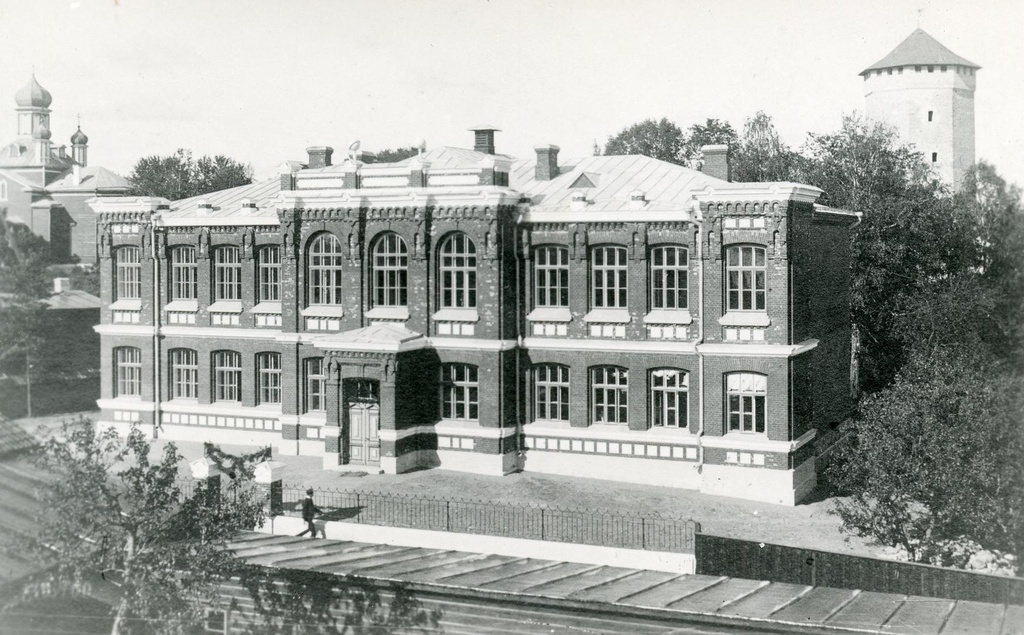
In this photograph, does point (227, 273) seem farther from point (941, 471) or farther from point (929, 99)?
point (929, 99)

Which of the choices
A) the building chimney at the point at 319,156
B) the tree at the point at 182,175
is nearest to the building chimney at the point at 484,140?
the building chimney at the point at 319,156

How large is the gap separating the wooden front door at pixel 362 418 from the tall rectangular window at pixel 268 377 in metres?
4.82

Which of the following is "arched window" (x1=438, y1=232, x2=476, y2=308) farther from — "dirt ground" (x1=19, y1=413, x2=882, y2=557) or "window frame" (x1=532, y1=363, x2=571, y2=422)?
"dirt ground" (x1=19, y1=413, x2=882, y2=557)

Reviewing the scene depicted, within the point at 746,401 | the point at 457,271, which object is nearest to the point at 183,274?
the point at 457,271

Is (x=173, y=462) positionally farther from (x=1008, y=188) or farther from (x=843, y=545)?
(x=1008, y=188)

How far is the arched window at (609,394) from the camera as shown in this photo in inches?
1235

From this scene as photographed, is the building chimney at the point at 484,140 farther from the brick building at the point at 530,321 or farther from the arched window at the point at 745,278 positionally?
the arched window at the point at 745,278

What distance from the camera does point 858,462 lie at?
25516 mm

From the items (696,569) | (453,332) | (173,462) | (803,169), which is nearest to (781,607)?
(696,569)

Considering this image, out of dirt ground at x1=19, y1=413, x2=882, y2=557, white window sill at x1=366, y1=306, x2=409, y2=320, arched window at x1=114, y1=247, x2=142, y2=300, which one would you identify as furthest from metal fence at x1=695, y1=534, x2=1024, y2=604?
arched window at x1=114, y1=247, x2=142, y2=300

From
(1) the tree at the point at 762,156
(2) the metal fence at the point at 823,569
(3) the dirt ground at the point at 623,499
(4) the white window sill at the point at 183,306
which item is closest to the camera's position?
(2) the metal fence at the point at 823,569

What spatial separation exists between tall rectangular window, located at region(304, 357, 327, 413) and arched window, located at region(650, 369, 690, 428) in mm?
11058

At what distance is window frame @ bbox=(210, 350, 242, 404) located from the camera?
36.0 meters

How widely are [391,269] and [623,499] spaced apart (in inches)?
417
